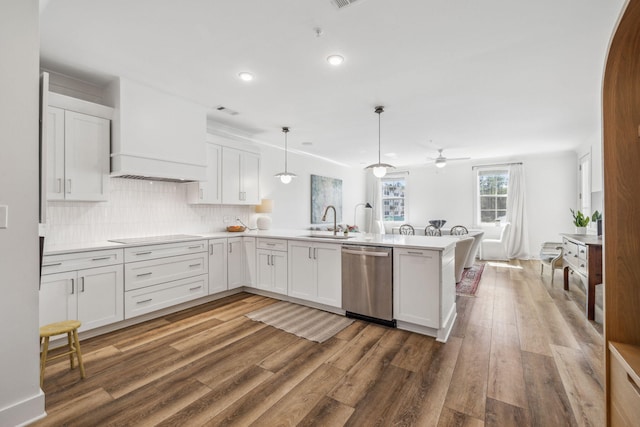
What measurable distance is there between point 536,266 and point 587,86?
4235 mm

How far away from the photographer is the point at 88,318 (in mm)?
2750

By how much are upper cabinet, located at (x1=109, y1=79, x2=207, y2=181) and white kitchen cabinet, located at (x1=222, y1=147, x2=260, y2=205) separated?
0.54m

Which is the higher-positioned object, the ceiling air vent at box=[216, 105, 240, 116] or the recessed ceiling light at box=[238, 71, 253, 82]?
the ceiling air vent at box=[216, 105, 240, 116]

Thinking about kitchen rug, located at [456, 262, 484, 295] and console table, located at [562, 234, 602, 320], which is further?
kitchen rug, located at [456, 262, 484, 295]

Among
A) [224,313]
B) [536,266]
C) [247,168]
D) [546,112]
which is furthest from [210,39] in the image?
[536,266]

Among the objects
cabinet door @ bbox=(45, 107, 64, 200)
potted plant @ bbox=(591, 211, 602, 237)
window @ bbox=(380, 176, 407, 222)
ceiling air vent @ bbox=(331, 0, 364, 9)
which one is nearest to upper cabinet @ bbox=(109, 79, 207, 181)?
cabinet door @ bbox=(45, 107, 64, 200)

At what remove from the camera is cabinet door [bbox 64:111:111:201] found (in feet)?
9.57

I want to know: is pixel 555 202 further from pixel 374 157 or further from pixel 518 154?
pixel 374 157

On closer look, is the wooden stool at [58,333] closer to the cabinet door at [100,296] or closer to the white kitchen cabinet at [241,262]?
the cabinet door at [100,296]

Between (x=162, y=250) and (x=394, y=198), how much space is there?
7113 mm

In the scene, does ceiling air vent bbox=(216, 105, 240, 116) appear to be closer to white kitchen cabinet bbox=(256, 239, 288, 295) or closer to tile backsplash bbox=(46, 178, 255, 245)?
tile backsplash bbox=(46, 178, 255, 245)

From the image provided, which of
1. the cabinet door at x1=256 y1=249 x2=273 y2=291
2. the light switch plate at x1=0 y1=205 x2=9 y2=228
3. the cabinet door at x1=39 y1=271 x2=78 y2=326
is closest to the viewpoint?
the light switch plate at x1=0 y1=205 x2=9 y2=228

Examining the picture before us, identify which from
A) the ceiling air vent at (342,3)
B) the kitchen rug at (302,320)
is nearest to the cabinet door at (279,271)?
the kitchen rug at (302,320)

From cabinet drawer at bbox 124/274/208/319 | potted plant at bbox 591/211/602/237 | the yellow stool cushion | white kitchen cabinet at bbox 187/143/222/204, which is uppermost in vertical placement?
white kitchen cabinet at bbox 187/143/222/204
